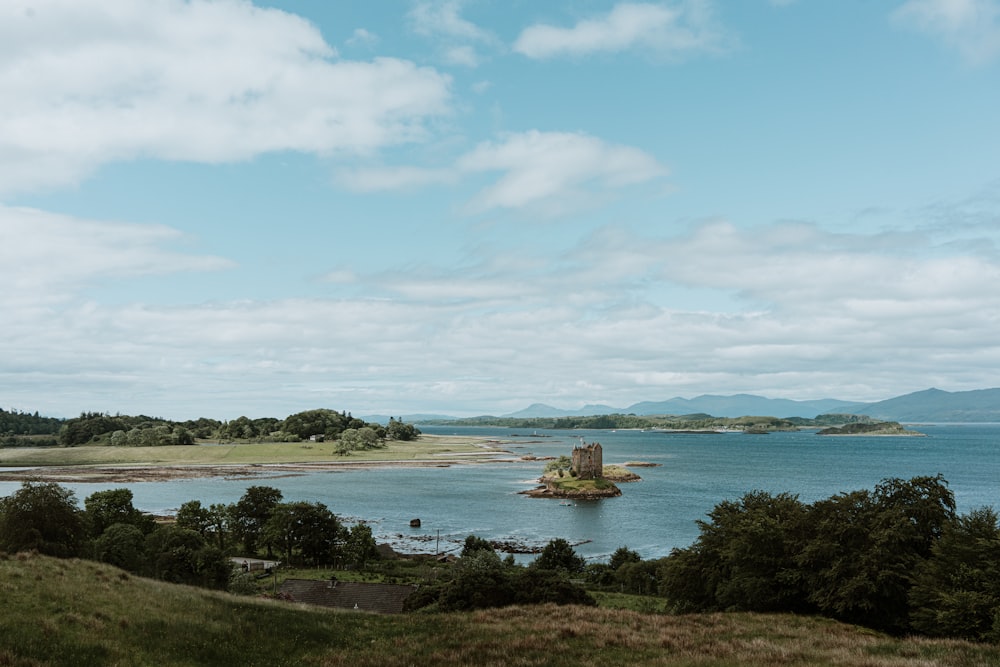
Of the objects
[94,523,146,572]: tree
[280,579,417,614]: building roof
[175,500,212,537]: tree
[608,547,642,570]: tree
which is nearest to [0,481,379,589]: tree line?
[94,523,146,572]: tree

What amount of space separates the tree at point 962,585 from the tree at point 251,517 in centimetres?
6654

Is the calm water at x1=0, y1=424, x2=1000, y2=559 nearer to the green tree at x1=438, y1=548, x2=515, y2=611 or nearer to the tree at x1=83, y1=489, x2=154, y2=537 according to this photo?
the tree at x1=83, y1=489, x2=154, y2=537

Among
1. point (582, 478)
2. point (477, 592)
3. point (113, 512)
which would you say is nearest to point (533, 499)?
point (582, 478)

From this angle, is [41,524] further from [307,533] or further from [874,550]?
[874,550]

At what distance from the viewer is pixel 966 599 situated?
25766 mm

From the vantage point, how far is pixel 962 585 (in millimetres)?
26781

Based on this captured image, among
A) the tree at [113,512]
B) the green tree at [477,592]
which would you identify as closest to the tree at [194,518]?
the tree at [113,512]

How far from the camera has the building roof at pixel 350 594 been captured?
47938mm

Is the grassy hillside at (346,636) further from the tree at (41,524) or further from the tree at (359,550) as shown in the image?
the tree at (359,550)

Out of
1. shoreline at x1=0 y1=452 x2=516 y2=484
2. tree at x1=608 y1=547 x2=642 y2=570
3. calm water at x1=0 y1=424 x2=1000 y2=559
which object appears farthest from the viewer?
shoreline at x1=0 y1=452 x2=516 y2=484

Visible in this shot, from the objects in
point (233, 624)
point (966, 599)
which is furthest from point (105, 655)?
point (966, 599)

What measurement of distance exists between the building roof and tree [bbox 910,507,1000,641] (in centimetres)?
3226

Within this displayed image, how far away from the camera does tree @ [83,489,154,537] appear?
67000mm

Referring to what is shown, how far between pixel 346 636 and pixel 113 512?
5742cm
